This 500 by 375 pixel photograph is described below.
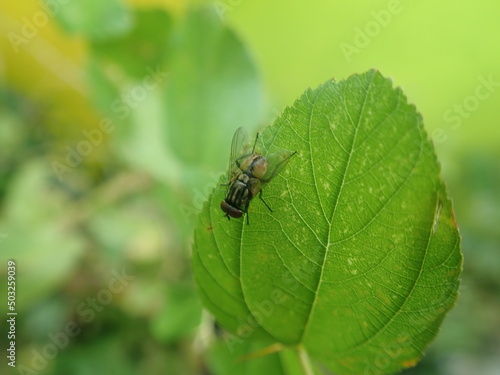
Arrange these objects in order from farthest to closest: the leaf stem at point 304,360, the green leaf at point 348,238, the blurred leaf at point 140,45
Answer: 1. the blurred leaf at point 140,45
2. the leaf stem at point 304,360
3. the green leaf at point 348,238

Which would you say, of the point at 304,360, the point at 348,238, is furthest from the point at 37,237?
the point at 348,238

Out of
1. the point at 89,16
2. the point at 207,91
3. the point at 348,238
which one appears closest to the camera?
the point at 348,238

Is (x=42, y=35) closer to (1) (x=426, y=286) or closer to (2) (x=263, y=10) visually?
(2) (x=263, y=10)

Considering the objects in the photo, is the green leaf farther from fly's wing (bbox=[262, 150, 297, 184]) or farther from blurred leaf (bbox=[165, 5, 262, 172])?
blurred leaf (bbox=[165, 5, 262, 172])

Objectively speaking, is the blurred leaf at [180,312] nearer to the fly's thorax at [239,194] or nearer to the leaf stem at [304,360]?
the leaf stem at [304,360]

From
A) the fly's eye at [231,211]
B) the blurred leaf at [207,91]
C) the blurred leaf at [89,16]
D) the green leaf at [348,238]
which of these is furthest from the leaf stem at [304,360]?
the blurred leaf at [89,16]

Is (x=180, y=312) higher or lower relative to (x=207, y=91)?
lower

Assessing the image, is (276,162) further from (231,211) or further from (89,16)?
(89,16)

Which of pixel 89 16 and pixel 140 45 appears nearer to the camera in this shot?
pixel 89 16
